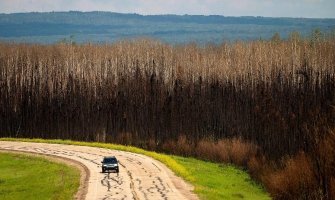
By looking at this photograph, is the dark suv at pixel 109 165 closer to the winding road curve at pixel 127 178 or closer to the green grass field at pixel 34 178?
the winding road curve at pixel 127 178

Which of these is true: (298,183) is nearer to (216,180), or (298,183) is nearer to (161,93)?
(216,180)

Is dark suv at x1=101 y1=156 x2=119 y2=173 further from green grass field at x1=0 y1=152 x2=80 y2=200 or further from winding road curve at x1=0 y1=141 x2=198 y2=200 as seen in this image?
green grass field at x1=0 y1=152 x2=80 y2=200

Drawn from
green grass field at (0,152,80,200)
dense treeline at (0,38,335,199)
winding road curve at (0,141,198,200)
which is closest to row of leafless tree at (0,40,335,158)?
dense treeline at (0,38,335,199)

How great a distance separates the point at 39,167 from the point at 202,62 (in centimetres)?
4173

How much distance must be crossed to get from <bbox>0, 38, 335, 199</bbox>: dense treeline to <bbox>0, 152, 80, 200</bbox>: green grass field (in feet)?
67.8

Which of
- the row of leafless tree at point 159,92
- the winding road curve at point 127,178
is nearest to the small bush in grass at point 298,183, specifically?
the winding road curve at point 127,178

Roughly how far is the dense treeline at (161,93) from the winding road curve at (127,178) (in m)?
13.4

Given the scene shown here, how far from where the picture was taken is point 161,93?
3452 inches

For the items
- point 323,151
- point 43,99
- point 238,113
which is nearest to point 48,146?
point 43,99

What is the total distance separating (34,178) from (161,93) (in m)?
38.9

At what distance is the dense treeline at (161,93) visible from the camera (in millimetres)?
79500

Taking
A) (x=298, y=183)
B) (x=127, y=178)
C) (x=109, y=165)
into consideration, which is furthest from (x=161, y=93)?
(x=298, y=183)

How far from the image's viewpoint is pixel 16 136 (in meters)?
88.6

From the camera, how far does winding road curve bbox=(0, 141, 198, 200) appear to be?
41125 millimetres
